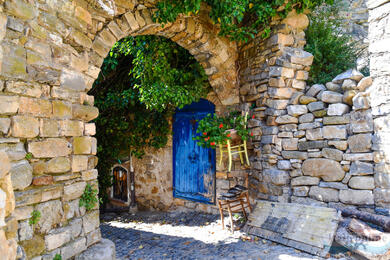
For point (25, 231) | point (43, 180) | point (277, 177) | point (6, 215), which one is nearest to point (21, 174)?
point (43, 180)

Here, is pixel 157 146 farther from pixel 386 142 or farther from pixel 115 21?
pixel 386 142

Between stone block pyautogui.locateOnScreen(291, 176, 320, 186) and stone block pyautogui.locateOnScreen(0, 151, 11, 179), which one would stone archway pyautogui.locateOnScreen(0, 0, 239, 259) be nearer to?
stone block pyautogui.locateOnScreen(0, 151, 11, 179)

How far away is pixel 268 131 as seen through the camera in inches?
169

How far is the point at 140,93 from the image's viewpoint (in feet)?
15.0

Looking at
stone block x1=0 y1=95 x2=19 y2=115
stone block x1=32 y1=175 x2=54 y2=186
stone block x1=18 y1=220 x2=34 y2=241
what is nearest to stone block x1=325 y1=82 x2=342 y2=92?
stone block x1=32 y1=175 x2=54 y2=186

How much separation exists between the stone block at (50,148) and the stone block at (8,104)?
289mm

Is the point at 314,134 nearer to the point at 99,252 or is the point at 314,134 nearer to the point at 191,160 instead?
the point at 191,160

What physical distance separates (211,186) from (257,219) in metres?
1.43

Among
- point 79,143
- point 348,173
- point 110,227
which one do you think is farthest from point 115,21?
point 110,227

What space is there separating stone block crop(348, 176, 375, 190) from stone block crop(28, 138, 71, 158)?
128 inches

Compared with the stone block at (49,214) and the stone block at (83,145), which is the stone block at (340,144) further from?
the stone block at (49,214)

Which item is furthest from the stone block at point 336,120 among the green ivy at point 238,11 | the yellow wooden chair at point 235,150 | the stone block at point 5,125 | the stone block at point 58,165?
the stone block at point 5,125

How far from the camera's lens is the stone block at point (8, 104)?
199cm

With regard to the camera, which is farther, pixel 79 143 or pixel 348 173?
pixel 348 173
